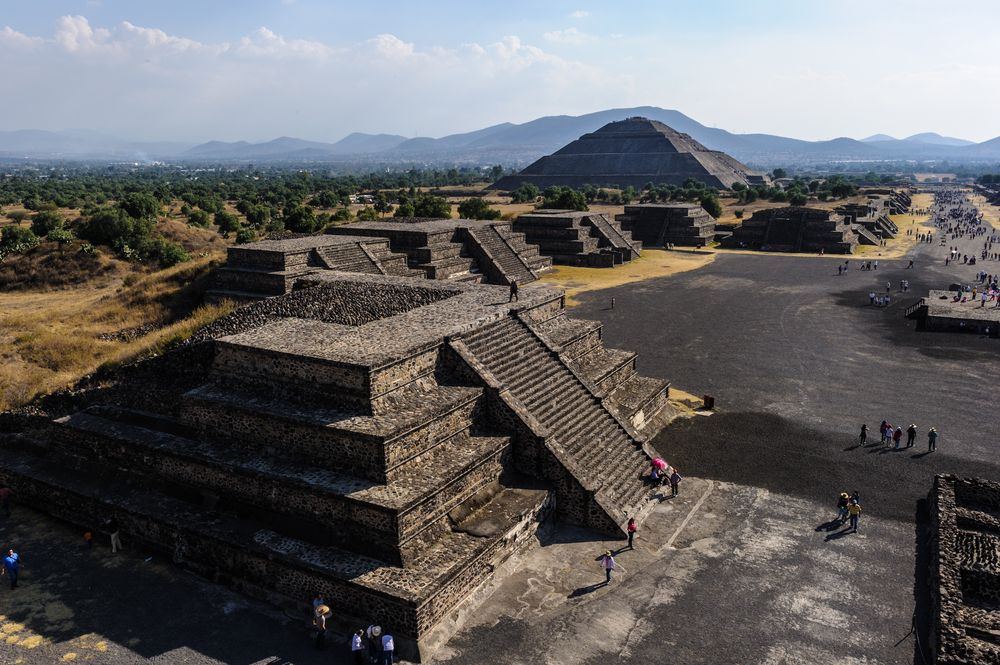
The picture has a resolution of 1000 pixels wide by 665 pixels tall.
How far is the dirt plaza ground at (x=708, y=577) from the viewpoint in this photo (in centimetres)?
1055

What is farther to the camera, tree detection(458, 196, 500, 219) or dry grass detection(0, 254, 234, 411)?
tree detection(458, 196, 500, 219)

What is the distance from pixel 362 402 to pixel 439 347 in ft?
8.70

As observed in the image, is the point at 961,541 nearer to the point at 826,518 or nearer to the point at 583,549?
the point at 826,518

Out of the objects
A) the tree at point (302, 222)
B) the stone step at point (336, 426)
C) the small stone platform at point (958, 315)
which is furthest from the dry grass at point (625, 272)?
the stone step at point (336, 426)

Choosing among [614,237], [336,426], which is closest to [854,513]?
[336,426]

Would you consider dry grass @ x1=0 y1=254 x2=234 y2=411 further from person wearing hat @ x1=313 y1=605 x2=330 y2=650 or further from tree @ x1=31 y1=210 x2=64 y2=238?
tree @ x1=31 y1=210 x2=64 y2=238

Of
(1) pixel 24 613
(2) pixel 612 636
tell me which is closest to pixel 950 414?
(2) pixel 612 636

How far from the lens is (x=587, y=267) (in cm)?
4947

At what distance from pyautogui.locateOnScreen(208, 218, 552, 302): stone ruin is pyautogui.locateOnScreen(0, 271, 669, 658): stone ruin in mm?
9485

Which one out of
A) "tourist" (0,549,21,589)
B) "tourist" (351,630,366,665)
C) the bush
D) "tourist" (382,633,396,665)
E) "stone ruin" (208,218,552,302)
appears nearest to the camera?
"tourist" (382,633,396,665)

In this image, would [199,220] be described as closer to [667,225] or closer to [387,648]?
[667,225]

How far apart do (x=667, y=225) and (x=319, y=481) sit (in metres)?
57.4

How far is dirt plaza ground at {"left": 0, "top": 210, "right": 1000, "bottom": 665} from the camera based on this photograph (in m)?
10.5

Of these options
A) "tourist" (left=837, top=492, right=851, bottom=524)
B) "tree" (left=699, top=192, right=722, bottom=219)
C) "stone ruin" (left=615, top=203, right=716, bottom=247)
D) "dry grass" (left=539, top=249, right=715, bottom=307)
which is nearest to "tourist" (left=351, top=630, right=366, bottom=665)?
"tourist" (left=837, top=492, right=851, bottom=524)
